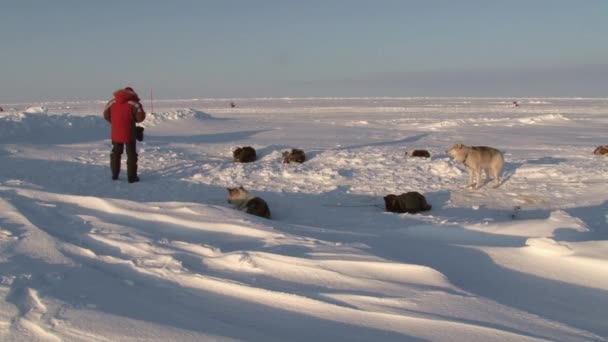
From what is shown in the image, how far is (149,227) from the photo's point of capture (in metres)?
4.99

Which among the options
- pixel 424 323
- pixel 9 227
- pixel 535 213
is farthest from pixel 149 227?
pixel 535 213

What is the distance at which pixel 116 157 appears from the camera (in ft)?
29.6

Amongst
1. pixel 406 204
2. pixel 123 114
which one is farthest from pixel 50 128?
pixel 406 204

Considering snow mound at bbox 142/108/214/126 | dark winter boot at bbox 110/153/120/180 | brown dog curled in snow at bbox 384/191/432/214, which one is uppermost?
snow mound at bbox 142/108/214/126

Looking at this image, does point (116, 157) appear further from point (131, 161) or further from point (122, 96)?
point (122, 96)

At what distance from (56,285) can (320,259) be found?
1.80 metres

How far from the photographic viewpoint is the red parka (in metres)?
8.80

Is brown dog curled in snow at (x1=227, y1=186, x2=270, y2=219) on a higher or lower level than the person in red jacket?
lower

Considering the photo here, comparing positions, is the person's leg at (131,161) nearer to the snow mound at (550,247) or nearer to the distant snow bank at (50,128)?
the distant snow bank at (50,128)

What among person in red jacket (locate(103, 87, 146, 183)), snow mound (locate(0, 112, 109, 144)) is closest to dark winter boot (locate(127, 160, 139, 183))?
person in red jacket (locate(103, 87, 146, 183))

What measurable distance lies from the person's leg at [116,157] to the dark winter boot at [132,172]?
1.14ft

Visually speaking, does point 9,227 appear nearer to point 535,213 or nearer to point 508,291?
point 508,291

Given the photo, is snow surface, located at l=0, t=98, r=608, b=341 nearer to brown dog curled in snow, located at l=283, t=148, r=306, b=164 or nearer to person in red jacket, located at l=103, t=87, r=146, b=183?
person in red jacket, located at l=103, t=87, r=146, b=183

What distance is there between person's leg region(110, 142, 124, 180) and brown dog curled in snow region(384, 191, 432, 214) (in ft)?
16.0
